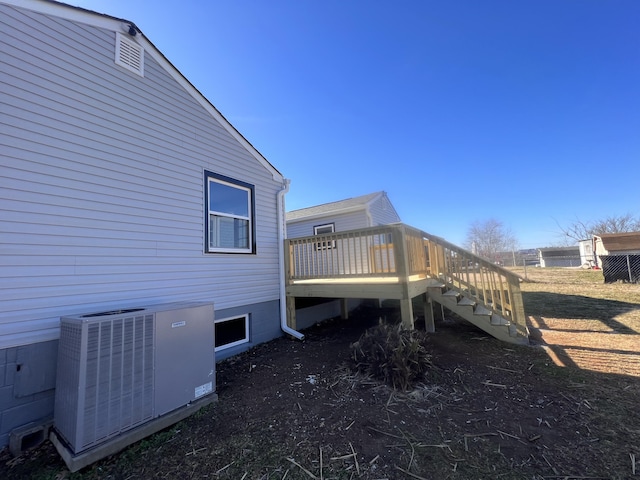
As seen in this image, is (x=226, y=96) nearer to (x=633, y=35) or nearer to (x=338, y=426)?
(x=338, y=426)

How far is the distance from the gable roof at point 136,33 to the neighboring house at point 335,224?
3.02m

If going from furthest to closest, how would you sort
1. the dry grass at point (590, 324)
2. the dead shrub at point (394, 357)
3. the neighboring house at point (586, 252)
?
the neighboring house at point (586, 252), the dry grass at point (590, 324), the dead shrub at point (394, 357)

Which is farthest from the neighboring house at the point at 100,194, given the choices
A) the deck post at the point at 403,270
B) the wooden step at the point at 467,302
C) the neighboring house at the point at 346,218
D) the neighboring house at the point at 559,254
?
the neighboring house at the point at 559,254

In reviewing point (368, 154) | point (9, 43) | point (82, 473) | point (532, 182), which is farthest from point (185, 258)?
point (532, 182)

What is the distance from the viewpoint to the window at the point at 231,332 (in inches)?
181

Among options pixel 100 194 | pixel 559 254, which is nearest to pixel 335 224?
pixel 100 194

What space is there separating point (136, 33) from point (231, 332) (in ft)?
16.9

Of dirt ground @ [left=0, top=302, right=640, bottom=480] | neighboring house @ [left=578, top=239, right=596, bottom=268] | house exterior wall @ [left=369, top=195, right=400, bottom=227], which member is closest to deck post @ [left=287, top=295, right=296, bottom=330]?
dirt ground @ [left=0, top=302, right=640, bottom=480]

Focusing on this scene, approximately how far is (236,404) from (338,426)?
130cm

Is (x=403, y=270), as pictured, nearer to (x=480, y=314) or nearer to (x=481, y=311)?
(x=480, y=314)

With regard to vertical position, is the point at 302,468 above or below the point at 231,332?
below

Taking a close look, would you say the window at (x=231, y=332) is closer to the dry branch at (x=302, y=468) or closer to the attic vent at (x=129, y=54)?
the dry branch at (x=302, y=468)

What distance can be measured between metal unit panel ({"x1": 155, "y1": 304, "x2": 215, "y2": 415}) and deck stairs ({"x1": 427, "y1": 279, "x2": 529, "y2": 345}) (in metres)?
4.55

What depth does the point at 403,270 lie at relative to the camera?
14.8 feet
